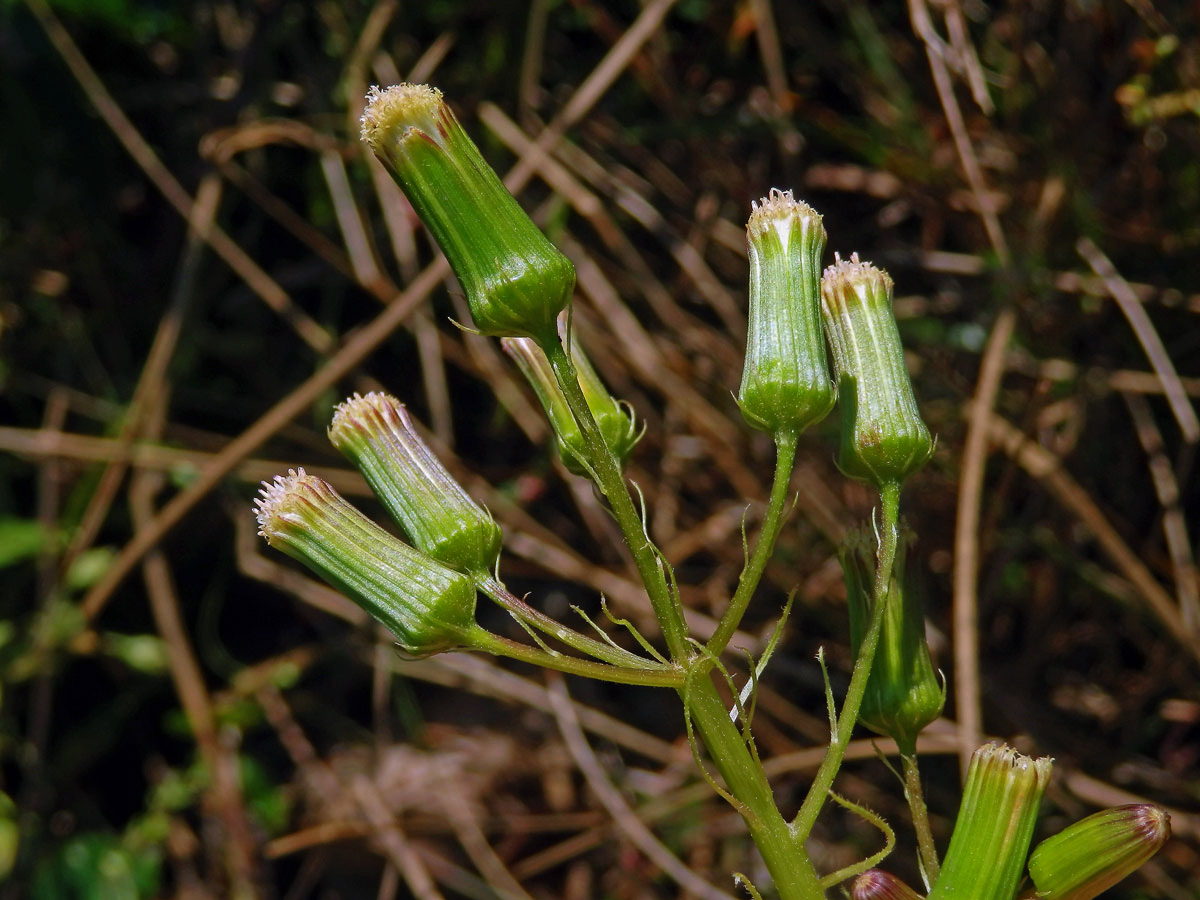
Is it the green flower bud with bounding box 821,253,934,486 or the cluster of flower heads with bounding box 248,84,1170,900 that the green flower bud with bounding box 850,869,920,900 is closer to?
the cluster of flower heads with bounding box 248,84,1170,900

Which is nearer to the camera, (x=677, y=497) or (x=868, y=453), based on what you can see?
(x=868, y=453)

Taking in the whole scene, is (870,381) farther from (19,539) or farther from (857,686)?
(19,539)

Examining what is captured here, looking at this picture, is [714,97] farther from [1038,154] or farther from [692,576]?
[692,576]

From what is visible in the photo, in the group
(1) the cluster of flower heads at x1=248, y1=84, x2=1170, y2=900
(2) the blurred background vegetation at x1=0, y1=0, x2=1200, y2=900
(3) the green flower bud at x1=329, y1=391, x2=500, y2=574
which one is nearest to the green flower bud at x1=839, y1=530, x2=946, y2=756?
(1) the cluster of flower heads at x1=248, y1=84, x2=1170, y2=900

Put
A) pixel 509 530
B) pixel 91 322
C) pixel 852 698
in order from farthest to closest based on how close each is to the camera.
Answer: pixel 91 322 → pixel 509 530 → pixel 852 698

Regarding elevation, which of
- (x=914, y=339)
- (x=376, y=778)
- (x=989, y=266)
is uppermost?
(x=989, y=266)

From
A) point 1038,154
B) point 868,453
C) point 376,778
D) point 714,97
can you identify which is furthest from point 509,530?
point 868,453
